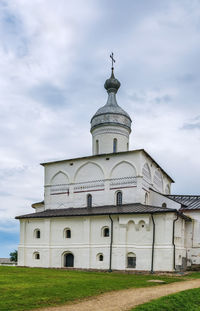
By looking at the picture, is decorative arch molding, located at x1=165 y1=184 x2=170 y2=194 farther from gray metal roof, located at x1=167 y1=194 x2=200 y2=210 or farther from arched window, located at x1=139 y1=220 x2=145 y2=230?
arched window, located at x1=139 y1=220 x2=145 y2=230

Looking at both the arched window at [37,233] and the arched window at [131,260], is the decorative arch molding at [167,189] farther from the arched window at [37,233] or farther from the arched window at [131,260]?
the arched window at [37,233]

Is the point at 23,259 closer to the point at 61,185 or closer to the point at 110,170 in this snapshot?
the point at 61,185

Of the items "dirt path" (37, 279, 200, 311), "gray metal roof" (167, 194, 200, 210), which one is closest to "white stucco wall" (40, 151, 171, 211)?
"gray metal roof" (167, 194, 200, 210)

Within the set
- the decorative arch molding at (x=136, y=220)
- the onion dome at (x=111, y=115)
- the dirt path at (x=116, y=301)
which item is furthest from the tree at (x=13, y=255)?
the dirt path at (x=116, y=301)

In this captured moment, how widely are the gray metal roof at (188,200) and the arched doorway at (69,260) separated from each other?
9959 mm

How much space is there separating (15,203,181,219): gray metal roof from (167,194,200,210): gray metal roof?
16.1 feet

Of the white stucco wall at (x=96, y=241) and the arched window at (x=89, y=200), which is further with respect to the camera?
the arched window at (x=89, y=200)

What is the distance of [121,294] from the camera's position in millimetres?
12195

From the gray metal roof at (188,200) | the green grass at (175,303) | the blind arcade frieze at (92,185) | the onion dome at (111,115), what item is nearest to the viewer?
the green grass at (175,303)

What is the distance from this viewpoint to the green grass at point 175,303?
9.86 metres

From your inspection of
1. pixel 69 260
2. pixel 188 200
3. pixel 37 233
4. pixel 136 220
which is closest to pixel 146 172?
pixel 188 200

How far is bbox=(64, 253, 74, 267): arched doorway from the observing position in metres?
25.8

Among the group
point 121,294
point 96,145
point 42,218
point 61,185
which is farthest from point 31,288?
point 96,145

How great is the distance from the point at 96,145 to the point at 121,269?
12906 millimetres
